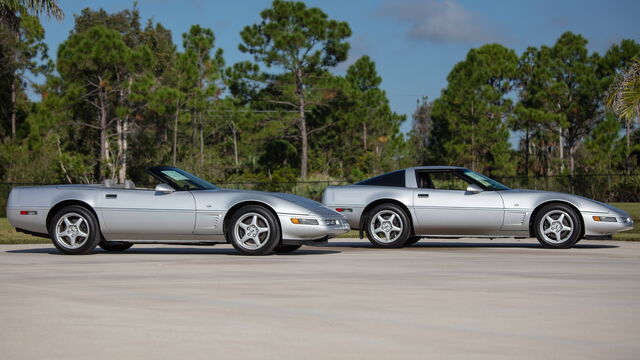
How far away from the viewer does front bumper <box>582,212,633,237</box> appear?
1405 centimetres

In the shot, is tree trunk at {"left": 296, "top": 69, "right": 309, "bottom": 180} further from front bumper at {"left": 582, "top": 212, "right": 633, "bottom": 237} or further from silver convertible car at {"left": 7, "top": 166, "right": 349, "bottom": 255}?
silver convertible car at {"left": 7, "top": 166, "right": 349, "bottom": 255}

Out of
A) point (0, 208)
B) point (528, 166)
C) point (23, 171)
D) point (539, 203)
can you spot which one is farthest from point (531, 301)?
point (528, 166)

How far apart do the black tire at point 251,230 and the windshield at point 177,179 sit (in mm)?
1003

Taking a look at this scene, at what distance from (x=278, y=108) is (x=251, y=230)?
144ft

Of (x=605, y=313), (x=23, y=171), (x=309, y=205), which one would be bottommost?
(x=605, y=313)

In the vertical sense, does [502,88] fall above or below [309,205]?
above

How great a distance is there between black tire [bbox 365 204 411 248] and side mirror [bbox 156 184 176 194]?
351 cm

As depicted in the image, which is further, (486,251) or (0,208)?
(0,208)

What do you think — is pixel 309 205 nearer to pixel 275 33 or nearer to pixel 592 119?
pixel 275 33

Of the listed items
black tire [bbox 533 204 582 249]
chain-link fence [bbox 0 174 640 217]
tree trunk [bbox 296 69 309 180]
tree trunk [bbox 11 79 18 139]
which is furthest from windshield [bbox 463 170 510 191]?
tree trunk [bbox 11 79 18 139]

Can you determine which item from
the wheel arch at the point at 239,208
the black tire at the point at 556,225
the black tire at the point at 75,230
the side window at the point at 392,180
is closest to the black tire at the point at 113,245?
the black tire at the point at 75,230

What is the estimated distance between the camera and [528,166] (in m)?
59.8

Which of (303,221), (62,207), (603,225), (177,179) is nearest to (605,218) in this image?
(603,225)

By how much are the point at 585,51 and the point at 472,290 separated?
152 feet
